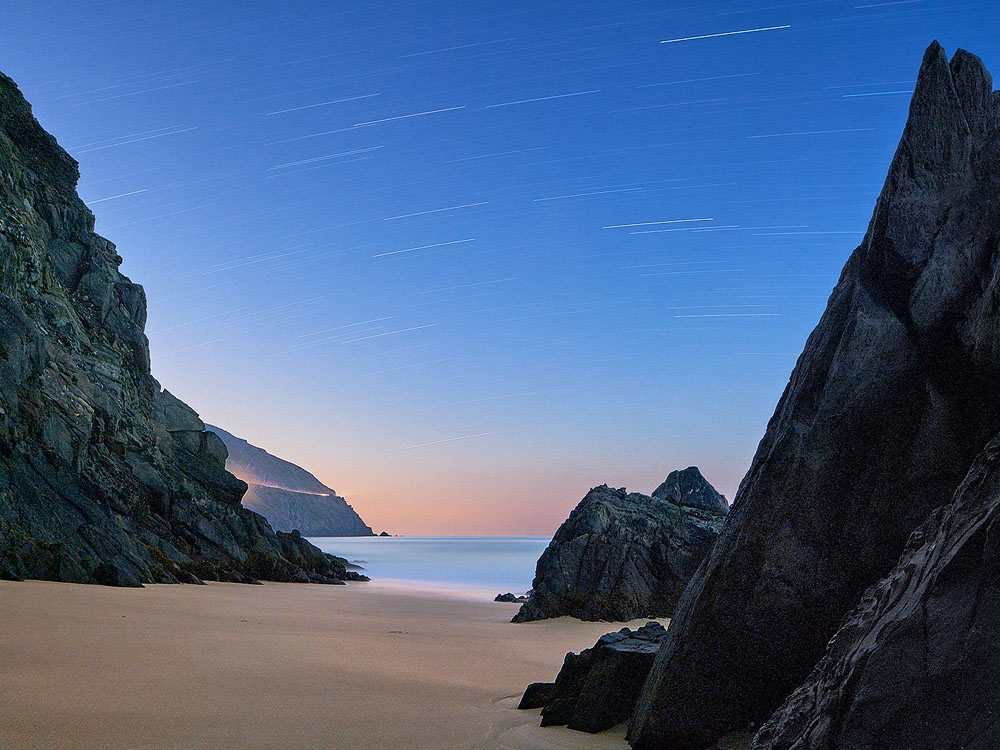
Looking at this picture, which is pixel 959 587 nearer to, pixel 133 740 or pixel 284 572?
pixel 133 740

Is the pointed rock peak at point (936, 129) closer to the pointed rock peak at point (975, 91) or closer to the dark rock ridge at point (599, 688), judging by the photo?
the pointed rock peak at point (975, 91)

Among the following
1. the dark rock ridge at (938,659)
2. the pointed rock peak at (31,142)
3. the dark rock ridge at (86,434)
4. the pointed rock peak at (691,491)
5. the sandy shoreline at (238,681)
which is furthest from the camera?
the pointed rock peak at (31,142)

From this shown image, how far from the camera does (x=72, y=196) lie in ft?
97.2

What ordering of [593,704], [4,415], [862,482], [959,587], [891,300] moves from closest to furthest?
[959,587] → [862,482] → [891,300] → [593,704] → [4,415]

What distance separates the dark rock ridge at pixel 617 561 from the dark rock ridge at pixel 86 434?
386 inches

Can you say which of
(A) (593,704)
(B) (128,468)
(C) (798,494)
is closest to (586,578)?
(A) (593,704)

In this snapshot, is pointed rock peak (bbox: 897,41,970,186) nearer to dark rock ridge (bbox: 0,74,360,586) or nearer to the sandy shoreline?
the sandy shoreline

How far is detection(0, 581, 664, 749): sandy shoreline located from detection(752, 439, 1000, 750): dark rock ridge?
7.62 feet

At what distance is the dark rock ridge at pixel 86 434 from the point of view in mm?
14281

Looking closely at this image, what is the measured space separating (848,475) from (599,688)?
8.28 ft

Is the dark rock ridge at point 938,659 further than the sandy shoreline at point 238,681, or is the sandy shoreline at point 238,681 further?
the sandy shoreline at point 238,681

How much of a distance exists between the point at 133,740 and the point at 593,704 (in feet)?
10.4

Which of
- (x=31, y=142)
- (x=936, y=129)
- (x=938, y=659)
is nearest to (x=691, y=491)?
(x=936, y=129)

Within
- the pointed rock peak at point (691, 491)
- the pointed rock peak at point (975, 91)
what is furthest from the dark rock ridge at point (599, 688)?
the pointed rock peak at point (691, 491)
